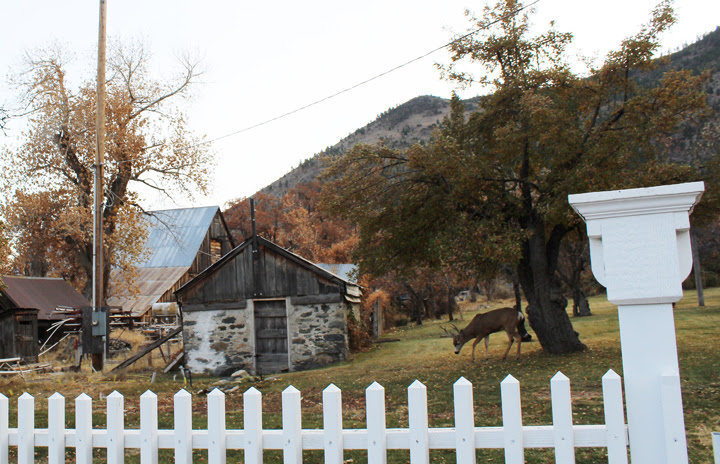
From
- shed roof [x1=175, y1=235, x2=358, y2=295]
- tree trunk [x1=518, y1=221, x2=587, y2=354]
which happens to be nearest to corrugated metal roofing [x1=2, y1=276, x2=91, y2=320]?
shed roof [x1=175, y1=235, x2=358, y2=295]

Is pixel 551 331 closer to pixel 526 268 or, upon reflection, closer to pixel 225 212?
pixel 526 268

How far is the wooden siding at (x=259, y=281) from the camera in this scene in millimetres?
17844

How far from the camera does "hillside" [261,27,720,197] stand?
1865 inches

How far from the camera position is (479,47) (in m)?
14.7

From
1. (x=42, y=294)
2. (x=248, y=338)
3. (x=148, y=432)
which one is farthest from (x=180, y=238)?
(x=148, y=432)

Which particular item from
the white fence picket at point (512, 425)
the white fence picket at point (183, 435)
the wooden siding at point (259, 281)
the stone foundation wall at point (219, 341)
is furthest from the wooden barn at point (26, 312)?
the white fence picket at point (512, 425)

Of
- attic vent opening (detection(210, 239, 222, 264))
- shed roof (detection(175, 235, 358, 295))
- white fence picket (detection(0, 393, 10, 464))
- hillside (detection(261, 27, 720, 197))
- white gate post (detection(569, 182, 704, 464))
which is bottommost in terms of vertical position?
Result: white fence picket (detection(0, 393, 10, 464))

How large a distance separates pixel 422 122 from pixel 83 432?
99.8 meters

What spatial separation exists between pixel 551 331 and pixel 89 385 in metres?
11.0

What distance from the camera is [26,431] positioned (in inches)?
137

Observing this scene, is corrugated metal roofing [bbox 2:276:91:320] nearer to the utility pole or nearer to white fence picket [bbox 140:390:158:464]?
the utility pole

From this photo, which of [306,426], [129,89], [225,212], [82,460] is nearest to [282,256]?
[306,426]

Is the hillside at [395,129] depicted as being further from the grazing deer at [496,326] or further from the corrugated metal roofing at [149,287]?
the grazing deer at [496,326]

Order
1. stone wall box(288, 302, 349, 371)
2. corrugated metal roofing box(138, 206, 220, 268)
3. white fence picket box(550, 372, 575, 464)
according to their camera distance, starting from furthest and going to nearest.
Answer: corrugated metal roofing box(138, 206, 220, 268) → stone wall box(288, 302, 349, 371) → white fence picket box(550, 372, 575, 464)
